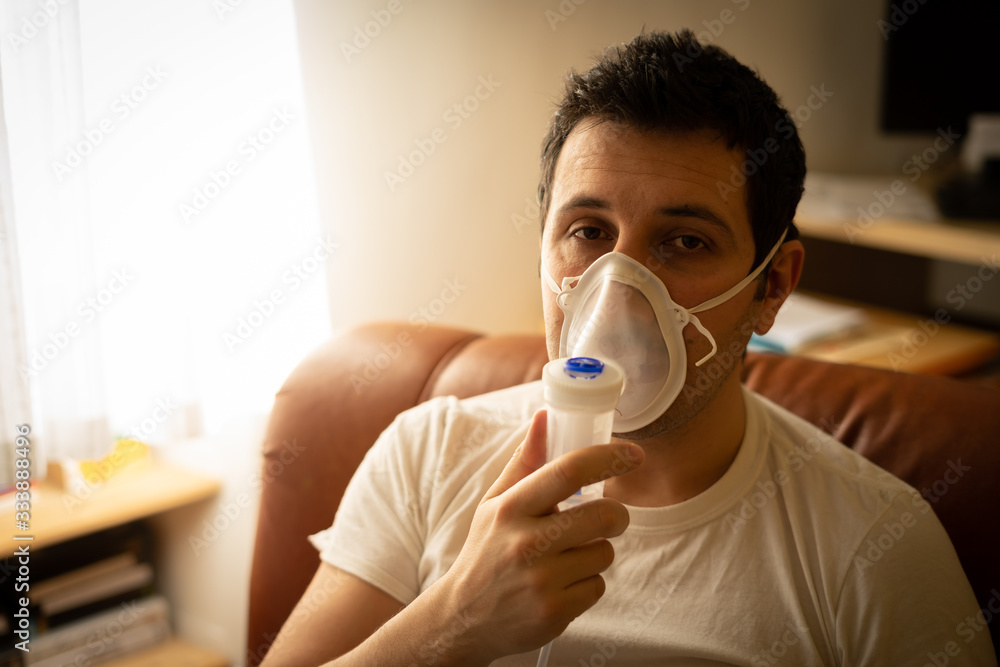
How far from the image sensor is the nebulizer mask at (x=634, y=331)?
103cm

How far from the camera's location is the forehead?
3.60ft

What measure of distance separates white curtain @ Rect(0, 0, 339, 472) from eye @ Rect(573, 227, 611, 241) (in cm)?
112

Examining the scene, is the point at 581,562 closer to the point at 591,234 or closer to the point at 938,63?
the point at 591,234

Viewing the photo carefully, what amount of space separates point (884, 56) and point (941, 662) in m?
2.56

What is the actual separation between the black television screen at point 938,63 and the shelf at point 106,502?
269 centimetres

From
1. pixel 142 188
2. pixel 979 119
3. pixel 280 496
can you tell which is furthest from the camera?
pixel 979 119

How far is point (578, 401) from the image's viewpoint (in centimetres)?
79

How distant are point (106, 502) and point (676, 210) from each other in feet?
5.40

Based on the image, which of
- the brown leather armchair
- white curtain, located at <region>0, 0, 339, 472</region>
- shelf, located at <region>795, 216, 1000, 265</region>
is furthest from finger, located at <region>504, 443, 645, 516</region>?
shelf, located at <region>795, 216, 1000, 265</region>

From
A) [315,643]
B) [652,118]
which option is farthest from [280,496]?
[652,118]

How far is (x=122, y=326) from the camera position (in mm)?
1940

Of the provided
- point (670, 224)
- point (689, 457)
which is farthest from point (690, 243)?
point (689, 457)

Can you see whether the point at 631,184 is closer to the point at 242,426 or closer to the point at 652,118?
the point at 652,118

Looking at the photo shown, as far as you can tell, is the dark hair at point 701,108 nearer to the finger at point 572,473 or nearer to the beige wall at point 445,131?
the finger at point 572,473
